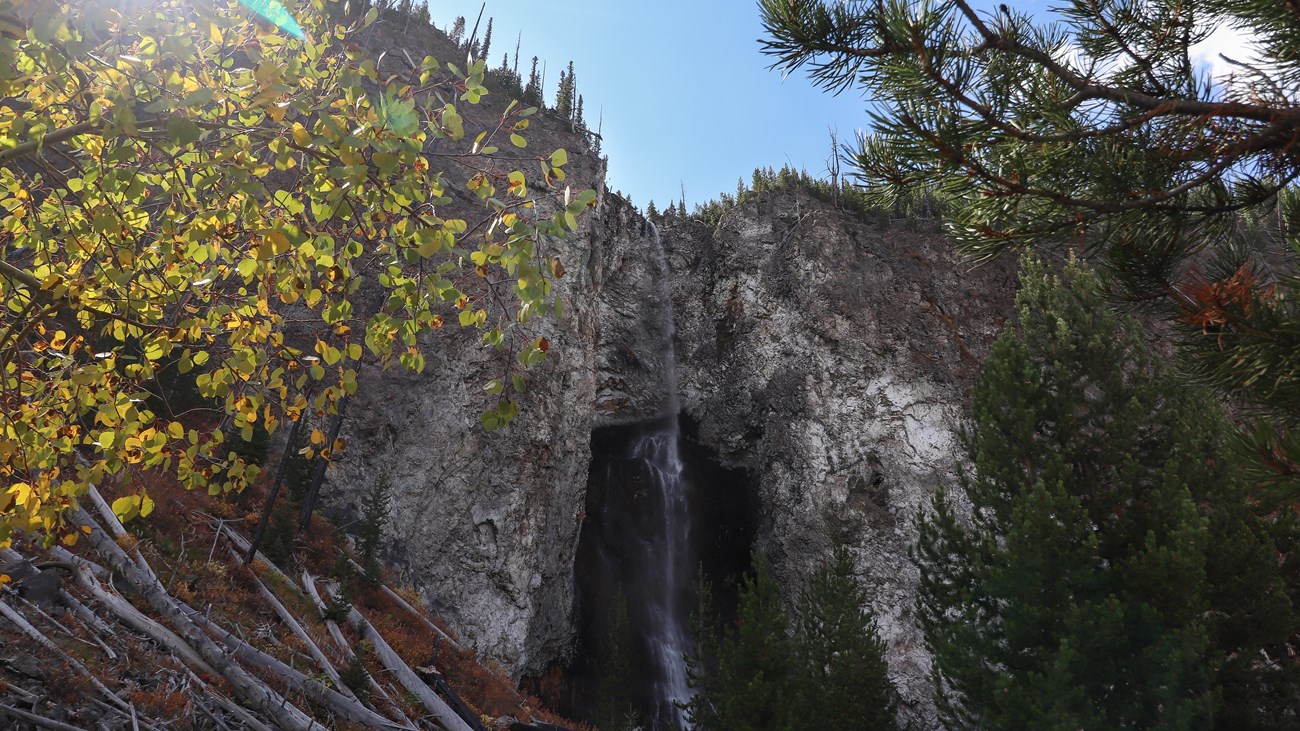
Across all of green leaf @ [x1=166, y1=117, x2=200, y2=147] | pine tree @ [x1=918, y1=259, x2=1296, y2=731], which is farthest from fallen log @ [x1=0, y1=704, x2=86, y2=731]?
pine tree @ [x1=918, y1=259, x2=1296, y2=731]

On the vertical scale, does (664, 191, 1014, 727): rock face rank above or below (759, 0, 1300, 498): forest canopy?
above

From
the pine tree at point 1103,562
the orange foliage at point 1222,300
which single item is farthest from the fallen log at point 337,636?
the orange foliage at point 1222,300

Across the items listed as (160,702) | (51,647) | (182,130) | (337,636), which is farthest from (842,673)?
(182,130)

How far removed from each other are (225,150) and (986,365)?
16.9 metres

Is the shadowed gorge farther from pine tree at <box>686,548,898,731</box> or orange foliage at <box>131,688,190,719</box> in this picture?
orange foliage at <box>131,688,190,719</box>

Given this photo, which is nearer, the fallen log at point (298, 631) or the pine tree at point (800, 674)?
the fallen log at point (298, 631)

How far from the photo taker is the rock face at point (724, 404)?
24.1 meters

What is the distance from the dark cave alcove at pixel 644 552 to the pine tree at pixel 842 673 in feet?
30.9

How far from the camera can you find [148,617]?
8.70m

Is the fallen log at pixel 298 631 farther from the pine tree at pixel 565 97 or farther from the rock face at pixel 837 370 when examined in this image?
the pine tree at pixel 565 97

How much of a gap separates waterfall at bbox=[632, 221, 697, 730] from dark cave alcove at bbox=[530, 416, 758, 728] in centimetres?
5

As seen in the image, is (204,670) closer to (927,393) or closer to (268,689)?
(268,689)

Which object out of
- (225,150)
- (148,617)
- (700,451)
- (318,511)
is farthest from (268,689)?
(700,451)

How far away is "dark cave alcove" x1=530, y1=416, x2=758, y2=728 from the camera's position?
1043 inches
